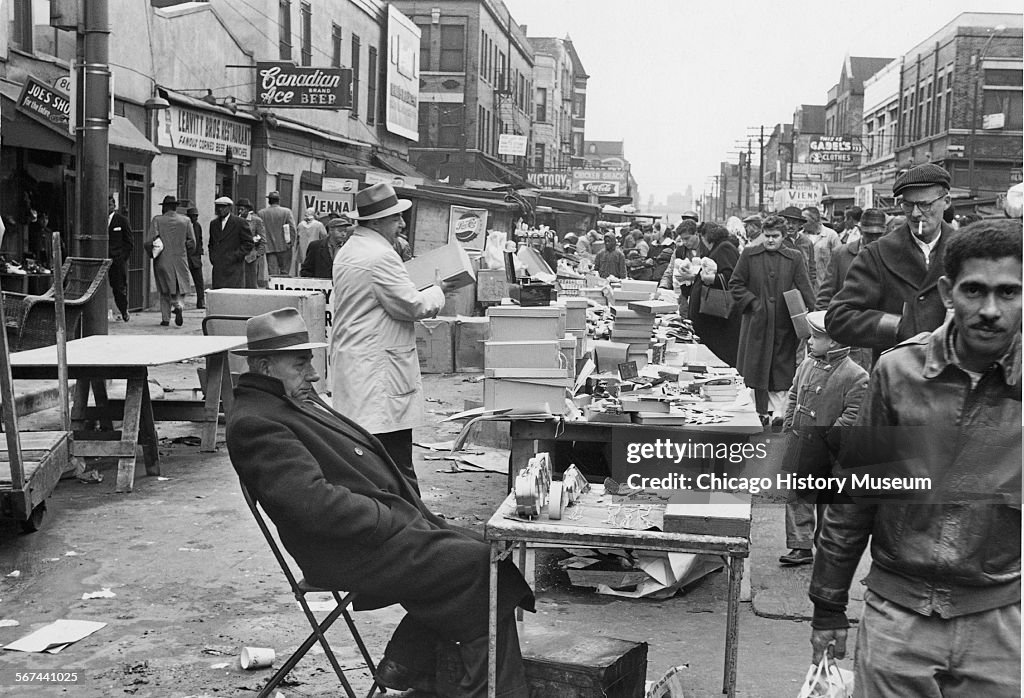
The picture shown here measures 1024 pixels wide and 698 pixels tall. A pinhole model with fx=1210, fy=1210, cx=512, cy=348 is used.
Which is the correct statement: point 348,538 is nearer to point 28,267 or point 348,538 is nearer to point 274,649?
point 274,649

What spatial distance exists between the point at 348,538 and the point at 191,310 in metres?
15.9

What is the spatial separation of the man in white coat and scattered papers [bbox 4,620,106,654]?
5.32ft

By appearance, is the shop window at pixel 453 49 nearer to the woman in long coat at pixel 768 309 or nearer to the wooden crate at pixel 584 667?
the woman in long coat at pixel 768 309

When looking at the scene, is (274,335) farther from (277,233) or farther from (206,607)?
(277,233)

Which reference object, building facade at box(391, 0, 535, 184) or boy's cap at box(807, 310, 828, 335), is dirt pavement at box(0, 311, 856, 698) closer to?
boy's cap at box(807, 310, 828, 335)

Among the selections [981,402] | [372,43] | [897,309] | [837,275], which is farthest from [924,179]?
[372,43]

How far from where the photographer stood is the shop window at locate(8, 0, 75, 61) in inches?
595

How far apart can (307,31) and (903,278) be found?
15.2m

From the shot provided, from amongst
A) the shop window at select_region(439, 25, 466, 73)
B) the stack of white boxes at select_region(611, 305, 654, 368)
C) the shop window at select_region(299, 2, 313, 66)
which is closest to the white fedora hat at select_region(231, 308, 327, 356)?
the stack of white boxes at select_region(611, 305, 654, 368)

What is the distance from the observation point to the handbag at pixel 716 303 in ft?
33.9

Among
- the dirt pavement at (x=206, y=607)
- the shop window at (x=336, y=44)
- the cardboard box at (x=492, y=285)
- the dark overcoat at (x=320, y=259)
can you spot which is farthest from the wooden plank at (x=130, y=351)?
the shop window at (x=336, y=44)

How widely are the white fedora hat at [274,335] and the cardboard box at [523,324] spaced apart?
229 centimetres

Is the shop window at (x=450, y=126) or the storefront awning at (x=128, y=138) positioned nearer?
the storefront awning at (x=128, y=138)

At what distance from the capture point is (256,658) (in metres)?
4.69
